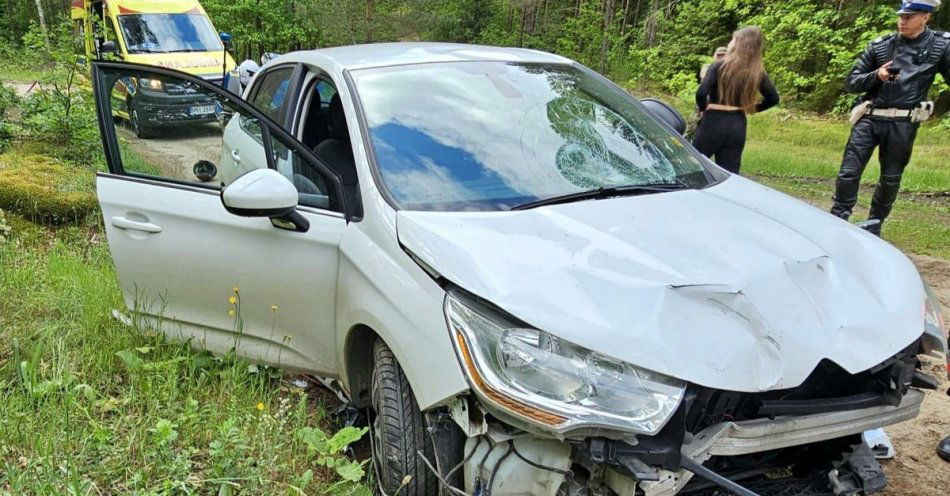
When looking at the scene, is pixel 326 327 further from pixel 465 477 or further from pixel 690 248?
pixel 690 248

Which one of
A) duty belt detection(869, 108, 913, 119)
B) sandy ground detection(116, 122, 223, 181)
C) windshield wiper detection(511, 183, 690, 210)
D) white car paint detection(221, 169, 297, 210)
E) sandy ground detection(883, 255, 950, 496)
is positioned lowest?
sandy ground detection(883, 255, 950, 496)

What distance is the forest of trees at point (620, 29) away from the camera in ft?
34.6

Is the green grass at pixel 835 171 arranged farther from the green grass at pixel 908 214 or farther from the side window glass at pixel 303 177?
the side window glass at pixel 303 177

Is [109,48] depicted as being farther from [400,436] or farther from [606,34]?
[606,34]

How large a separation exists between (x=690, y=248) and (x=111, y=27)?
12.4 m

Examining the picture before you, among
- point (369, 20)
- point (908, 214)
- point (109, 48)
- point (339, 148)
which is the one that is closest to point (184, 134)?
point (339, 148)

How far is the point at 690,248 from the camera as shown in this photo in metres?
2.00

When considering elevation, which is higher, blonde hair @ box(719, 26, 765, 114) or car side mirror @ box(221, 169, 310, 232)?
blonde hair @ box(719, 26, 765, 114)

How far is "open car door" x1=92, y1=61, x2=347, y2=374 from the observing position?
2.43 meters

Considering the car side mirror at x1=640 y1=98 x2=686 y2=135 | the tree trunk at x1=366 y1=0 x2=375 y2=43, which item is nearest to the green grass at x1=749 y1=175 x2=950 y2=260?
the car side mirror at x1=640 y1=98 x2=686 y2=135

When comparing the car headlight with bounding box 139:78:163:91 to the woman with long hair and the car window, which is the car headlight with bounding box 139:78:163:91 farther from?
the woman with long hair

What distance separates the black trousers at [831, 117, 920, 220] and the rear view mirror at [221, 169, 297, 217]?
15.4 ft

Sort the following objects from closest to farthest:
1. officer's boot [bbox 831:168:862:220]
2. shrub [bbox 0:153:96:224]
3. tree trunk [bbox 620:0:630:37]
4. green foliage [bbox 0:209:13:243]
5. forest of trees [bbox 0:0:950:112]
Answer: green foliage [bbox 0:209:13:243]
shrub [bbox 0:153:96:224]
officer's boot [bbox 831:168:862:220]
forest of trees [bbox 0:0:950:112]
tree trunk [bbox 620:0:630:37]

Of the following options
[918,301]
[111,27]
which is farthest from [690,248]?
[111,27]
